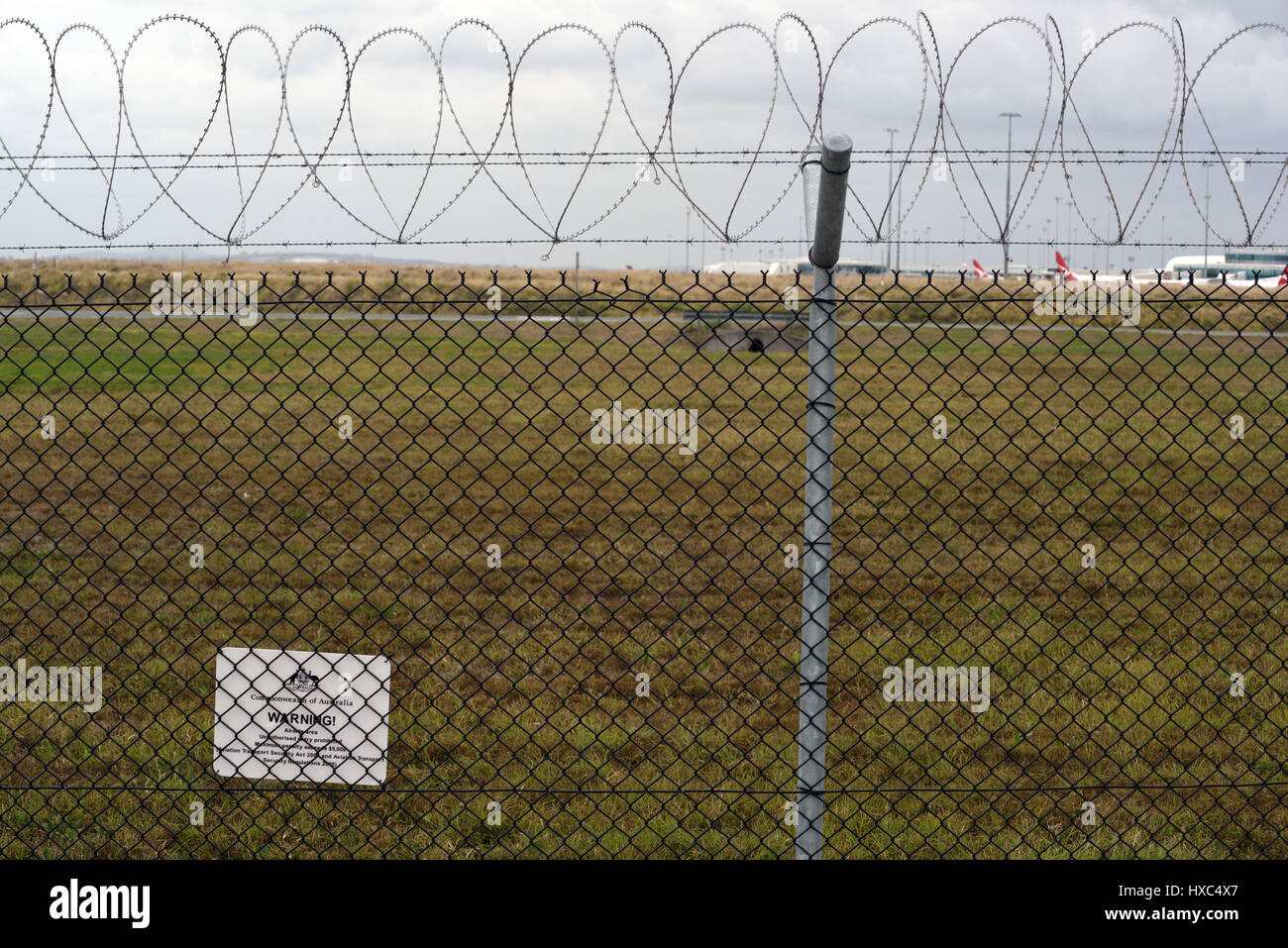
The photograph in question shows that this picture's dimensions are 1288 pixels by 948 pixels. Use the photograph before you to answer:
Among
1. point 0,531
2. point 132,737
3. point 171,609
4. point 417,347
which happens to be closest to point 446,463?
point 0,531

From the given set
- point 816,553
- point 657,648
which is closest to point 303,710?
point 816,553

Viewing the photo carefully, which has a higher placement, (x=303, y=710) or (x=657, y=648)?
(x=303, y=710)

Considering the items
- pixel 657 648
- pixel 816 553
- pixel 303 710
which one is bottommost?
pixel 657 648

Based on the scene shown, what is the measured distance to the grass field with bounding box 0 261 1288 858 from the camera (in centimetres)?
468

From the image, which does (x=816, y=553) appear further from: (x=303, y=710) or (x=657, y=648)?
(x=657, y=648)

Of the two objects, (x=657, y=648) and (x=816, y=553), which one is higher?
(x=816, y=553)

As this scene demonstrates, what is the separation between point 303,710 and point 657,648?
3363 millimetres

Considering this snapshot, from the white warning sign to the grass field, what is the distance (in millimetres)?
722

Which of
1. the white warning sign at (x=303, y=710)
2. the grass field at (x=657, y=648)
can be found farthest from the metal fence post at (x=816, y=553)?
the white warning sign at (x=303, y=710)

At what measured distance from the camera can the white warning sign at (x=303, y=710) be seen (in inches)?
143

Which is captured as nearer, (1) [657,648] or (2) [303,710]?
(2) [303,710]

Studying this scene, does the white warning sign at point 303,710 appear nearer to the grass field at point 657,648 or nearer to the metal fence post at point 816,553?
the grass field at point 657,648

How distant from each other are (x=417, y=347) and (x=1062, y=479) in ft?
48.4

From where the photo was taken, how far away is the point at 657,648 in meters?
6.81
